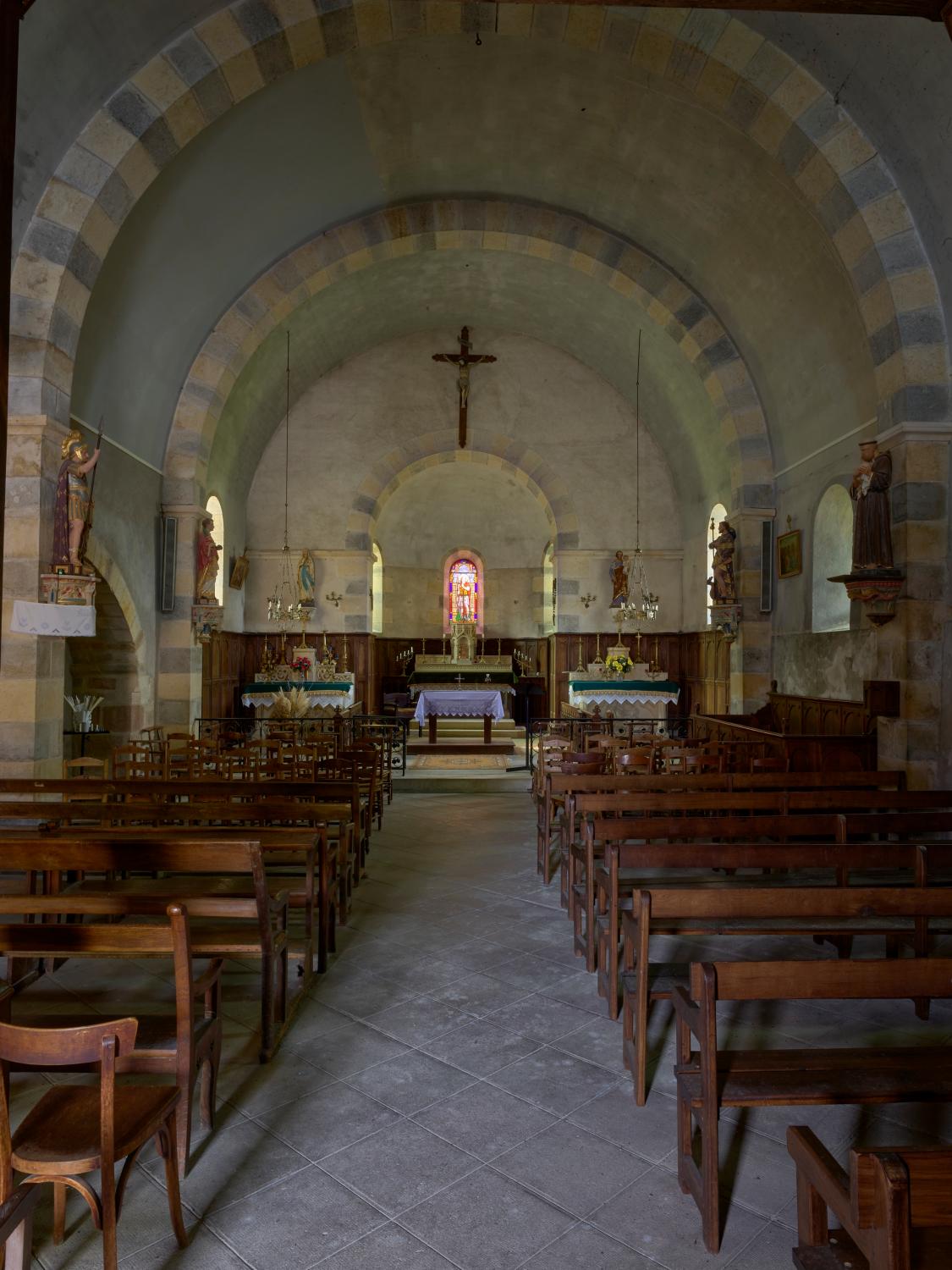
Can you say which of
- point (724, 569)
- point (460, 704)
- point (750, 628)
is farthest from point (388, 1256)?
point (460, 704)

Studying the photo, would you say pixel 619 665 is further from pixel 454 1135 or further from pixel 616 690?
pixel 454 1135

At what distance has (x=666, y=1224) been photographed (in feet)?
8.71

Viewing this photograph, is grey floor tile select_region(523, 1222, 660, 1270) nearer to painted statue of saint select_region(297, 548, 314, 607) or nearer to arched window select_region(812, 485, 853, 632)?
arched window select_region(812, 485, 853, 632)

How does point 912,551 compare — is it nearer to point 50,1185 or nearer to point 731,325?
point 731,325

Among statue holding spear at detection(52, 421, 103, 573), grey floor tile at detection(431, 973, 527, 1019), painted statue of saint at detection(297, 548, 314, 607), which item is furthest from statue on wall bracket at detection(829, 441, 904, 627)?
painted statue of saint at detection(297, 548, 314, 607)

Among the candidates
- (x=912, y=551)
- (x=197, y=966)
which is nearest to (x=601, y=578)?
(x=912, y=551)

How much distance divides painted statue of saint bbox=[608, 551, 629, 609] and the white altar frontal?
1.78 m

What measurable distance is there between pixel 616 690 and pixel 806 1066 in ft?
42.9

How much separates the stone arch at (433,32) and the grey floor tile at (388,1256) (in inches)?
298

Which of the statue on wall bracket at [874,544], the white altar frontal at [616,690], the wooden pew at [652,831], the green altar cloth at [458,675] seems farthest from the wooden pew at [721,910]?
the green altar cloth at [458,675]

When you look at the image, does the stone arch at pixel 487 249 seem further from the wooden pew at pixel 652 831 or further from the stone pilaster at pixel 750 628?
the wooden pew at pixel 652 831

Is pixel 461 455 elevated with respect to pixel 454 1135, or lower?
elevated

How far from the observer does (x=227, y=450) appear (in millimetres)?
15461

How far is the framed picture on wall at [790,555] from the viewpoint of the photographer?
12.1m
